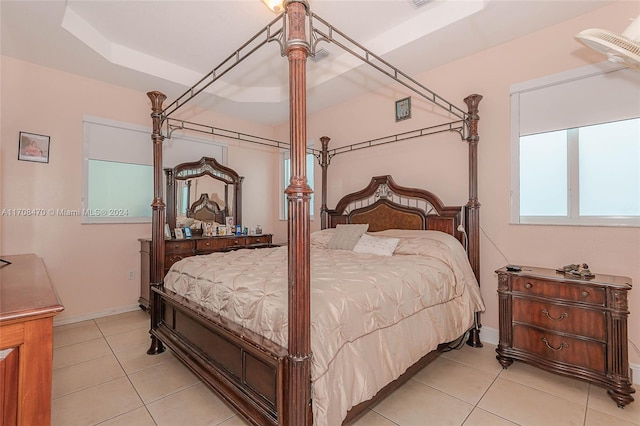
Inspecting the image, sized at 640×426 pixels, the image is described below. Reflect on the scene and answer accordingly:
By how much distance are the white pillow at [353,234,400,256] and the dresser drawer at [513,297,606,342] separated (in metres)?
1.06

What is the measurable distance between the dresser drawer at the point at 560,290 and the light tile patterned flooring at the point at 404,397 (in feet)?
2.10

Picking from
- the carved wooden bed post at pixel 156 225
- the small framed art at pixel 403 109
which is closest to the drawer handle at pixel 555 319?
the small framed art at pixel 403 109

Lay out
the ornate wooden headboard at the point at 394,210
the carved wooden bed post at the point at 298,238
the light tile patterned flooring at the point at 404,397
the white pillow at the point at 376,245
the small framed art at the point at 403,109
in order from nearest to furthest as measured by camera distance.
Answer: the carved wooden bed post at the point at 298,238, the light tile patterned flooring at the point at 404,397, the white pillow at the point at 376,245, the ornate wooden headboard at the point at 394,210, the small framed art at the point at 403,109

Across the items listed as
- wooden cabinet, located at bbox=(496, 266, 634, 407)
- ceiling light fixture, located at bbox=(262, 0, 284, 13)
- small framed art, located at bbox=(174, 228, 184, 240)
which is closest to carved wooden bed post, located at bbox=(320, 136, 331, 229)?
small framed art, located at bbox=(174, 228, 184, 240)

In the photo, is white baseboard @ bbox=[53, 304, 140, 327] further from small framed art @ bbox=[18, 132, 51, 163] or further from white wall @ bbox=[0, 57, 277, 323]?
small framed art @ bbox=[18, 132, 51, 163]

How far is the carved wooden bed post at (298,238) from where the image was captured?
134 cm

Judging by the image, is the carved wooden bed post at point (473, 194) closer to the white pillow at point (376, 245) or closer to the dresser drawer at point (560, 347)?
the dresser drawer at point (560, 347)

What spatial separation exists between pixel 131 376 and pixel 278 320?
1623mm

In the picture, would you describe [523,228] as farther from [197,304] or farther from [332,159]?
[197,304]

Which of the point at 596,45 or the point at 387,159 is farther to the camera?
the point at 387,159

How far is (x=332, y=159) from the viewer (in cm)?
452

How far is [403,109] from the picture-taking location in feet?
11.9

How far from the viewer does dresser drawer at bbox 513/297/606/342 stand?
2037 millimetres

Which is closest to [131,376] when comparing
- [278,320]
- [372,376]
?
[278,320]
